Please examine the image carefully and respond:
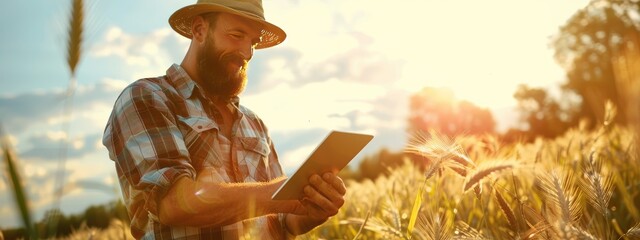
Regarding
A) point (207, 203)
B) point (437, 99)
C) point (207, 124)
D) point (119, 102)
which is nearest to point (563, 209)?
point (207, 203)

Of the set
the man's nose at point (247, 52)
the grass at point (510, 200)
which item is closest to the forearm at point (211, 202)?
the grass at point (510, 200)

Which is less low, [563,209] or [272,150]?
[563,209]

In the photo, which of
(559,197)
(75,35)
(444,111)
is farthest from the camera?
(444,111)

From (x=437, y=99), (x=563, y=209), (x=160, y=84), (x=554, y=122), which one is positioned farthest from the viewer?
(x=437, y=99)

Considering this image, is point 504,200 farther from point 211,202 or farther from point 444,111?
point 444,111

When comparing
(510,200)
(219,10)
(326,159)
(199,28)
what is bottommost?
(510,200)

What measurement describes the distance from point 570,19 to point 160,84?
31203mm

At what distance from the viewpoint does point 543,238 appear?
2.04 m

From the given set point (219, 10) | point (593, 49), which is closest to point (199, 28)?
point (219, 10)

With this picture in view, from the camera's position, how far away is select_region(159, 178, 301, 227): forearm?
2.41 m

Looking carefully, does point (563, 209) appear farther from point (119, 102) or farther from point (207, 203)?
point (119, 102)

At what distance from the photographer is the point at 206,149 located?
301 cm

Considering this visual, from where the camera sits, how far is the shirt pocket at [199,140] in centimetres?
296

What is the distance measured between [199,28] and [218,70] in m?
0.37
